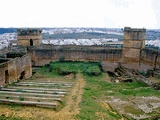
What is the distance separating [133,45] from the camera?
2739cm

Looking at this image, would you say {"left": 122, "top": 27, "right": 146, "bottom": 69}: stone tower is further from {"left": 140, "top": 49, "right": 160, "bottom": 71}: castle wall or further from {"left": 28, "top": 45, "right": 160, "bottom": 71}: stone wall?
{"left": 140, "top": 49, "right": 160, "bottom": 71}: castle wall

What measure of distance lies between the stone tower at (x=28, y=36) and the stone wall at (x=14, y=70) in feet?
26.9

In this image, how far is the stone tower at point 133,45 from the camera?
89.0 ft

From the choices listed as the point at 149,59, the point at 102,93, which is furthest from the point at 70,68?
the point at 102,93

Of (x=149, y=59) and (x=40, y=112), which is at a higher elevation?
(x=149, y=59)

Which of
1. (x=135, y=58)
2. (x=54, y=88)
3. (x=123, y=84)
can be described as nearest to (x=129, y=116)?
(x=54, y=88)

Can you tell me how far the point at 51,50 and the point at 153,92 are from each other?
50.4ft

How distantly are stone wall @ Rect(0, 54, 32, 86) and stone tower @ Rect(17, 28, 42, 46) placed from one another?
Answer: 8189 mm

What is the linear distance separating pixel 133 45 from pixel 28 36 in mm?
13110

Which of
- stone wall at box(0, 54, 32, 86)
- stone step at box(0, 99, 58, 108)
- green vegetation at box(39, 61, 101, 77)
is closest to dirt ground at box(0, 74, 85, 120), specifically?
stone step at box(0, 99, 58, 108)

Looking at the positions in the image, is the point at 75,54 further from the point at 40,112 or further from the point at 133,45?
the point at 40,112

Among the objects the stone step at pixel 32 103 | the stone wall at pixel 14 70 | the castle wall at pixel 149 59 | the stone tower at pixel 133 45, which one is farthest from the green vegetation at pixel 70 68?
the stone step at pixel 32 103

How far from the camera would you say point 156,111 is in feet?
43.8

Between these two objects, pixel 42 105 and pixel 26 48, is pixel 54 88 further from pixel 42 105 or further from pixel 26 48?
pixel 26 48
